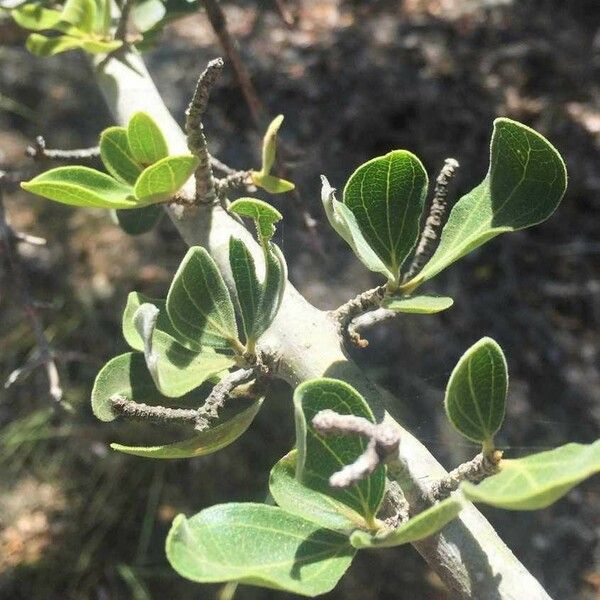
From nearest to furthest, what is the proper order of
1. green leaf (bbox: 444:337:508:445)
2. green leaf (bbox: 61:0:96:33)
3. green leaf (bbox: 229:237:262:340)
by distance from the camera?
green leaf (bbox: 444:337:508:445) < green leaf (bbox: 229:237:262:340) < green leaf (bbox: 61:0:96:33)

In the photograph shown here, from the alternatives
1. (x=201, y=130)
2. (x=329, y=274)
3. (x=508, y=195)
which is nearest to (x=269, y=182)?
(x=201, y=130)

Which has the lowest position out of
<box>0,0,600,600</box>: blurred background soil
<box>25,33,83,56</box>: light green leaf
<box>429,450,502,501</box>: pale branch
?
→ <box>0,0,600,600</box>: blurred background soil

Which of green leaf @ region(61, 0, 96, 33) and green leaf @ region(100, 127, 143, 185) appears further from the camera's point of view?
green leaf @ region(61, 0, 96, 33)

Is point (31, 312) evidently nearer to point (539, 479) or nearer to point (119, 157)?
point (119, 157)

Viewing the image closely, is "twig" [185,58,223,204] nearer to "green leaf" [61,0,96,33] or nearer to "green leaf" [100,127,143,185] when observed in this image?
"green leaf" [100,127,143,185]

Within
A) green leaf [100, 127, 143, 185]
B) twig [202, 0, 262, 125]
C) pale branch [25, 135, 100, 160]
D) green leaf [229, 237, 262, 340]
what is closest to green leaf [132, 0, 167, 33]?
twig [202, 0, 262, 125]

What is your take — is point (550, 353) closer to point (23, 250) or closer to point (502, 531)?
point (502, 531)
